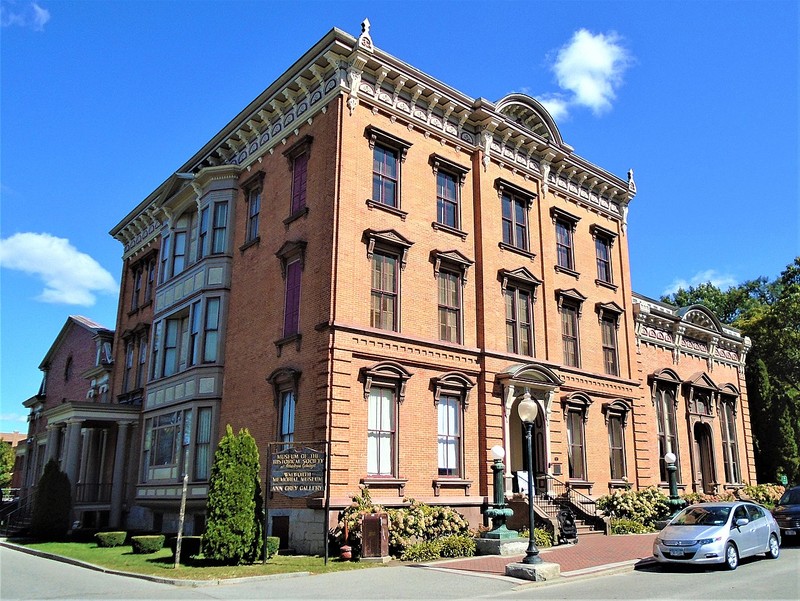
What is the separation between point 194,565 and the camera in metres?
16.1

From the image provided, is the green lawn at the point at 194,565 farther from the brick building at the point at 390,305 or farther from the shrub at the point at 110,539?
the brick building at the point at 390,305

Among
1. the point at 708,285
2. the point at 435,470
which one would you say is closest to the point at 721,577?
the point at 435,470

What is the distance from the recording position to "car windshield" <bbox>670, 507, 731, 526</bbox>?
52.0 feet

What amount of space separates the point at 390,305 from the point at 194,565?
30.3ft

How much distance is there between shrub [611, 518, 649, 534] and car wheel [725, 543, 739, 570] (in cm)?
807

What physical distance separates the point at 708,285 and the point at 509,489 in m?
48.2

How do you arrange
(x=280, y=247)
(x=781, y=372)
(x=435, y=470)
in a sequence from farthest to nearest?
(x=781, y=372), (x=280, y=247), (x=435, y=470)

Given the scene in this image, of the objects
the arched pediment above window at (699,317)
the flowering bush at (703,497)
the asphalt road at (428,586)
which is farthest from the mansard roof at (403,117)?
the asphalt road at (428,586)

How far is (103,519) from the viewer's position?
29.6m

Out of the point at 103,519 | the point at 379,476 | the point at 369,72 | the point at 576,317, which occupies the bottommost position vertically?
the point at 103,519

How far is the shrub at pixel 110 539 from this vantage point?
21953 mm

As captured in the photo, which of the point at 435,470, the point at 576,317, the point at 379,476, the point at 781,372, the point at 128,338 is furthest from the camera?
the point at 781,372

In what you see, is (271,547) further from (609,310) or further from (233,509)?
(609,310)

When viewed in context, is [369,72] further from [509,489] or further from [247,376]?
[509,489]
